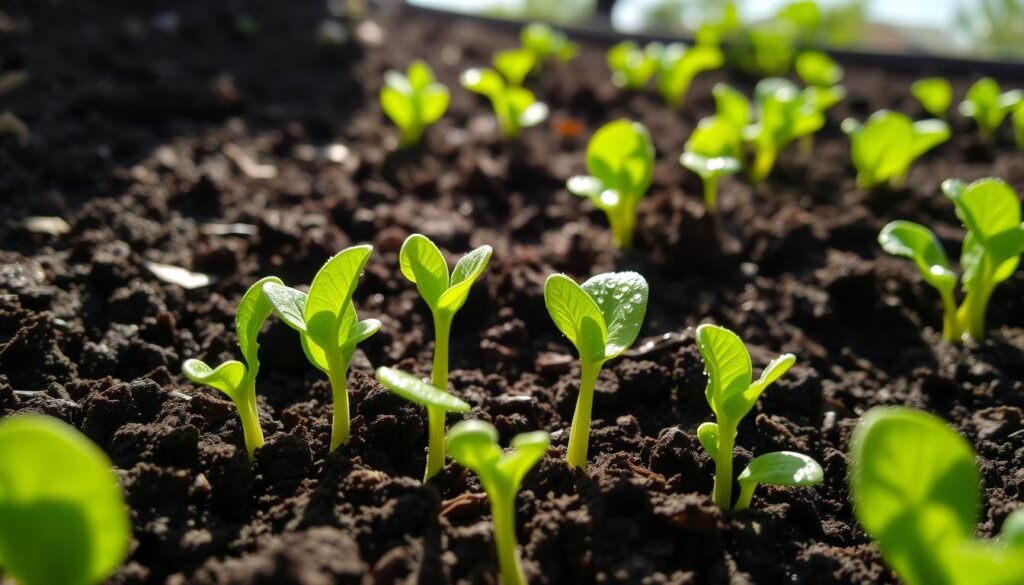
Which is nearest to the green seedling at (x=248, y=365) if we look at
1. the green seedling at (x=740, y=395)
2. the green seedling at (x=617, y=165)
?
the green seedling at (x=740, y=395)

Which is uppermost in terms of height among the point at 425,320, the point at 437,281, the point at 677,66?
the point at 677,66

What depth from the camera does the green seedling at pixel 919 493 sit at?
824 millimetres

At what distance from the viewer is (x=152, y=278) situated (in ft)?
6.14

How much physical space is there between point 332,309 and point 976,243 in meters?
1.39

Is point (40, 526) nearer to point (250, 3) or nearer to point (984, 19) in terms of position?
point (250, 3)

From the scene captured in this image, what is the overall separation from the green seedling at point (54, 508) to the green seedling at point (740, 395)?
80 cm

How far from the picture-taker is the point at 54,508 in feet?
2.64

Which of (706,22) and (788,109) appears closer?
(788,109)

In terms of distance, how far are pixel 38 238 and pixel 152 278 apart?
34 cm

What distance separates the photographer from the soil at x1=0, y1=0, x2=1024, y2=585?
3.81 feet

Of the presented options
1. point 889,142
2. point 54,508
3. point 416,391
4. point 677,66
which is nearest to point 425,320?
point 416,391

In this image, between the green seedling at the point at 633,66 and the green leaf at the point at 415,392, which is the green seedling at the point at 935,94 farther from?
the green leaf at the point at 415,392

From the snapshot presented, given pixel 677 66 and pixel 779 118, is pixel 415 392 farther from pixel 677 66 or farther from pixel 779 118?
pixel 677 66

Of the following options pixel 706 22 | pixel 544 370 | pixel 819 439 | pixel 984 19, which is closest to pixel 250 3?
pixel 706 22
